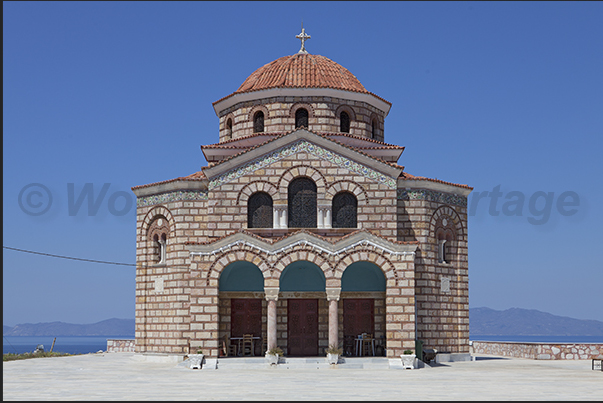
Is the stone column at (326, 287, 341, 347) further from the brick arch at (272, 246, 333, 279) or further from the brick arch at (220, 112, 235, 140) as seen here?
the brick arch at (220, 112, 235, 140)

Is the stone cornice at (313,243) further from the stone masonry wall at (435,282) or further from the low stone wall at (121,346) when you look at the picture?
the low stone wall at (121,346)

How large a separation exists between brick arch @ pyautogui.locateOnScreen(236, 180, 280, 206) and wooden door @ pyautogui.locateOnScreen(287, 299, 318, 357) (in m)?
4.36

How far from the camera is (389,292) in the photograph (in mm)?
28172

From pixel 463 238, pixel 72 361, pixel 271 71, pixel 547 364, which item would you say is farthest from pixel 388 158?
pixel 72 361

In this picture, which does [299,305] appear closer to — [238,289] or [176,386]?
[238,289]

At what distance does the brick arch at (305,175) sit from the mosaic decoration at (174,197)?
3.67 metres

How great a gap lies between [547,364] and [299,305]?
416 inches

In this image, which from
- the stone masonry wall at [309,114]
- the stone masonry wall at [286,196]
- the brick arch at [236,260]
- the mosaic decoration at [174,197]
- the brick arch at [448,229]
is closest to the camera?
the brick arch at [236,260]

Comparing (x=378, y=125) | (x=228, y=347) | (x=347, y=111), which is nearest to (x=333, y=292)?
(x=228, y=347)

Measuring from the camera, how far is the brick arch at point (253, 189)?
100 feet

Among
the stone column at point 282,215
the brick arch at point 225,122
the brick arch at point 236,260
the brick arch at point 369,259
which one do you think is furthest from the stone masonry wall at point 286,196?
the brick arch at point 225,122

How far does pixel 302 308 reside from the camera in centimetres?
3078

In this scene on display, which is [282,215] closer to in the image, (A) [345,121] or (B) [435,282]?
(A) [345,121]

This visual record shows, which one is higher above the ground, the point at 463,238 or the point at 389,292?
the point at 463,238
